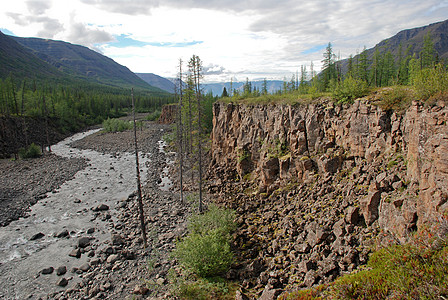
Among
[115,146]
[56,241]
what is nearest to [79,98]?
[115,146]

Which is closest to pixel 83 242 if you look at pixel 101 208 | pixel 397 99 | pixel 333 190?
pixel 101 208

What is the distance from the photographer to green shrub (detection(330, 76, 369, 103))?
61.5 ft

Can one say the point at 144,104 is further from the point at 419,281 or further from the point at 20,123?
the point at 419,281

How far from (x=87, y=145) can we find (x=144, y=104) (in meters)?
95.5

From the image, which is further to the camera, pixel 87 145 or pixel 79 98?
pixel 79 98

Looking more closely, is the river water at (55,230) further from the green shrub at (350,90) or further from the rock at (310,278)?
the green shrub at (350,90)

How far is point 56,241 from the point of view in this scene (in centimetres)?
2150

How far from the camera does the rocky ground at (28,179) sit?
27859 mm

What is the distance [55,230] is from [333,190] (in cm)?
2474

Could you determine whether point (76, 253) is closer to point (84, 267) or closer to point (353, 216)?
point (84, 267)

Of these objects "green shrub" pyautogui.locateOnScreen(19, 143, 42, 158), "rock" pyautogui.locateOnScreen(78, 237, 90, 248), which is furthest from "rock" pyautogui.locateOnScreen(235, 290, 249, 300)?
"green shrub" pyautogui.locateOnScreen(19, 143, 42, 158)

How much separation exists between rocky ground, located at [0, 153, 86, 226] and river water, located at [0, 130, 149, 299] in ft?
4.17

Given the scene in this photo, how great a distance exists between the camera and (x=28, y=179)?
37.5m

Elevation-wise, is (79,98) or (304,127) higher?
(79,98)
